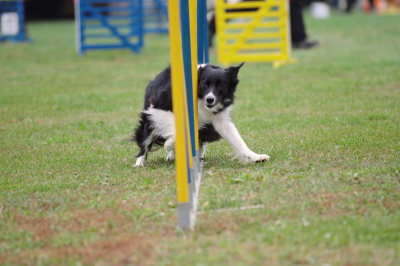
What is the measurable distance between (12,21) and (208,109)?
17431 mm

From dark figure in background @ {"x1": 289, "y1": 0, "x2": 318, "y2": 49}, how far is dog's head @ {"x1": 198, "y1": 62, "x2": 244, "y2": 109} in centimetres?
1153

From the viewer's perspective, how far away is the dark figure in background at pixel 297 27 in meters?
16.8

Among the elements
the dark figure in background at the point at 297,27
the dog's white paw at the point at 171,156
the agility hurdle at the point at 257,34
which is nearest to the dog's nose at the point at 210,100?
the dog's white paw at the point at 171,156

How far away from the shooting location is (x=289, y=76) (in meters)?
12.0

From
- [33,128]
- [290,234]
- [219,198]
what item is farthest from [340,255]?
[33,128]

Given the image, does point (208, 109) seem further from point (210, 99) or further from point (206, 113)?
point (210, 99)

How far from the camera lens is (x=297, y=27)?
1691 centimetres

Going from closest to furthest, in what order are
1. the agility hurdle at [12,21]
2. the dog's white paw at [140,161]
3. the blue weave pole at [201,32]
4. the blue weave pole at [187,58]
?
the blue weave pole at [187,58], the dog's white paw at [140,161], the blue weave pole at [201,32], the agility hurdle at [12,21]

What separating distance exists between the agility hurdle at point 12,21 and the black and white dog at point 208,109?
54.4ft

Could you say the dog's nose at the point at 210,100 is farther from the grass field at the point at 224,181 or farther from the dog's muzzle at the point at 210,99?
the grass field at the point at 224,181

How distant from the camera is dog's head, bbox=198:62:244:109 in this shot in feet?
18.0

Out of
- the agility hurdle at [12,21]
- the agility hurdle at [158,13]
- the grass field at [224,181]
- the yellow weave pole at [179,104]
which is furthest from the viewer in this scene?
the agility hurdle at [158,13]

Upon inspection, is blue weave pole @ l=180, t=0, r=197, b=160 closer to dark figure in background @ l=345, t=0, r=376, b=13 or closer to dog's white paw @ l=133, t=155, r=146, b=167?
dog's white paw @ l=133, t=155, r=146, b=167

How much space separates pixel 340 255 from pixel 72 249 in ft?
5.25
